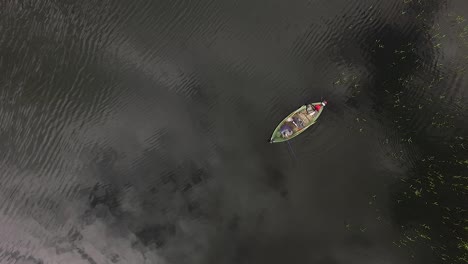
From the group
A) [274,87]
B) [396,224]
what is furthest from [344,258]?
[274,87]

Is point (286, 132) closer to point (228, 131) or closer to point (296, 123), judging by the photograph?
point (296, 123)

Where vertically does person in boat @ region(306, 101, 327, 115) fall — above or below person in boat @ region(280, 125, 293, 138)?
above

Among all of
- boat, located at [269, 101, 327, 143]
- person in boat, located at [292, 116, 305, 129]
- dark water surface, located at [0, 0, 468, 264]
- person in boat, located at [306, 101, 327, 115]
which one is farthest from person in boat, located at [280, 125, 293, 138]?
person in boat, located at [306, 101, 327, 115]

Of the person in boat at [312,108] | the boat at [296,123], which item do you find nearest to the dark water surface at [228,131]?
the boat at [296,123]

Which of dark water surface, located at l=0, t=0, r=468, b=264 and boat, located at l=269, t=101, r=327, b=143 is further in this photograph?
boat, located at l=269, t=101, r=327, b=143

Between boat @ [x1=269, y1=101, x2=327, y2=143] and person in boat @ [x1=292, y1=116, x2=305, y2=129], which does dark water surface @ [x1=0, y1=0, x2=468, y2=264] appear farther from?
person in boat @ [x1=292, y1=116, x2=305, y2=129]

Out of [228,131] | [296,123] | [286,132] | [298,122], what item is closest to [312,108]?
[298,122]
